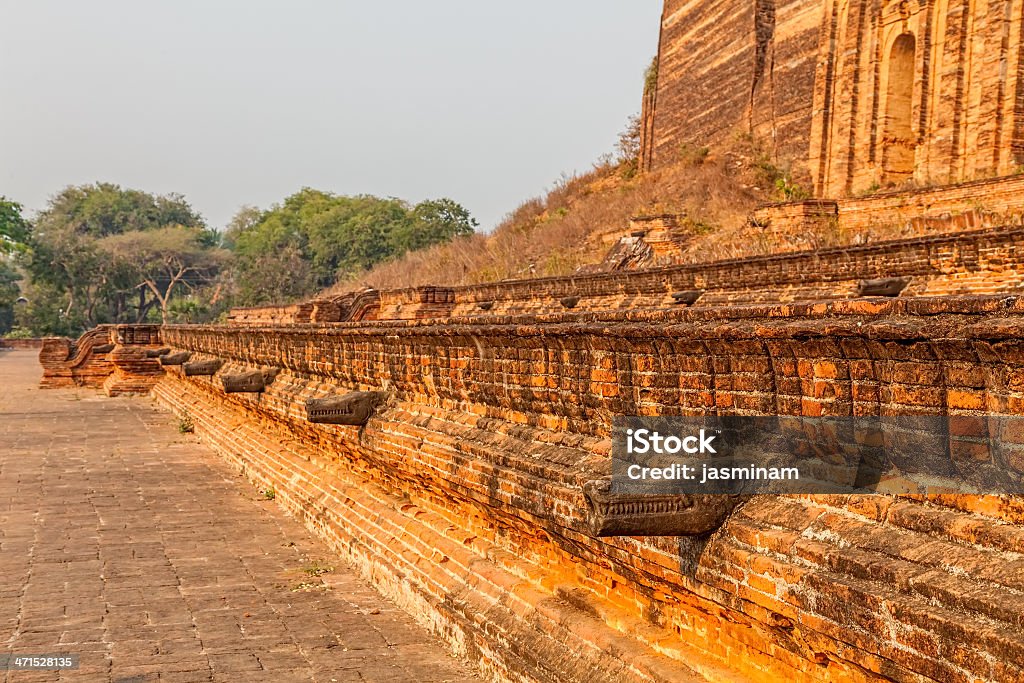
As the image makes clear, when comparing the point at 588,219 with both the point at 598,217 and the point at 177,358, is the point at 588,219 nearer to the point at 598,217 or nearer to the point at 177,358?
the point at 598,217

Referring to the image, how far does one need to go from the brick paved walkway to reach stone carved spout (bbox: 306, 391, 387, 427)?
0.96 m

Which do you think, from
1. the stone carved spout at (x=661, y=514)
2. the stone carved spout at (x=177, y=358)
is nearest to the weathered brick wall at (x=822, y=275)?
the stone carved spout at (x=661, y=514)

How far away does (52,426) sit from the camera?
14719mm

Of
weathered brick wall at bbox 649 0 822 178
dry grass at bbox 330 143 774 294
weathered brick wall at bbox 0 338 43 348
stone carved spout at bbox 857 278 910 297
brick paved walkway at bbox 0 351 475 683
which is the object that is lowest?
weathered brick wall at bbox 0 338 43 348

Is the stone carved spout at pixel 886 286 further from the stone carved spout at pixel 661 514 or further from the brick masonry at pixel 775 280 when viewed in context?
the stone carved spout at pixel 661 514

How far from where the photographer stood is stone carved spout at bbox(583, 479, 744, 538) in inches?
130

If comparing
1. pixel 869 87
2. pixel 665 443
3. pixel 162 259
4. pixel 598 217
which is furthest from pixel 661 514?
pixel 162 259

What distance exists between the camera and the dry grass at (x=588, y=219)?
73.6ft

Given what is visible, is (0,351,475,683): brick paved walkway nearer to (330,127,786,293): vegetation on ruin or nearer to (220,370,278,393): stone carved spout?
(220,370,278,393): stone carved spout

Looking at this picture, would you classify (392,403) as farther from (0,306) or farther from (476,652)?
(0,306)

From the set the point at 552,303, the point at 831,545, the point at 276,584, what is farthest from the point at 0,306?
the point at 831,545

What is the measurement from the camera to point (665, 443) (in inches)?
146

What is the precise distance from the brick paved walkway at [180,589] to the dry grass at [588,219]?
10784 mm
